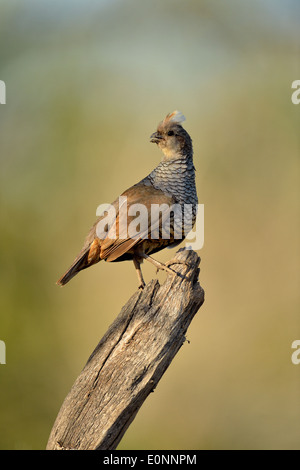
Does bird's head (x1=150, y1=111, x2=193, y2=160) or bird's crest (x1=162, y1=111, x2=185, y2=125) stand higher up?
bird's crest (x1=162, y1=111, x2=185, y2=125)

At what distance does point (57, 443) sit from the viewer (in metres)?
3.10

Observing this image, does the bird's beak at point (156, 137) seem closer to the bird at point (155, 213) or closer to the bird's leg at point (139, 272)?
the bird at point (155, 213)

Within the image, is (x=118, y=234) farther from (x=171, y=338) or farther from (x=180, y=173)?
(x=171, y=338)

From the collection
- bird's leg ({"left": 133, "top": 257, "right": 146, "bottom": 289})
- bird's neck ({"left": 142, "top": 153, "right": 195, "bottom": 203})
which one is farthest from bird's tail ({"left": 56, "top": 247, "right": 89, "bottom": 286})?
bird's neck ({"left": 142, "top": 153, "right": 195, "bottom": 203})

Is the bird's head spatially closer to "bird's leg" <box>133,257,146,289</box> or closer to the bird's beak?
the bird's beak

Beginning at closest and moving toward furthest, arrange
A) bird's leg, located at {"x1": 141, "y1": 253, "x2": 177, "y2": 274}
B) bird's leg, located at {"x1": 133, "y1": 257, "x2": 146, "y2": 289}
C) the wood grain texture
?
1. the wood grain texture
2. bird's leg, located at {"x1": 141, "y1": 253, "x2": 177, "y2": 274}
3. bird's leg, located at {"x1": 133, "y1": 257, "x2": 146, "y2": 289}

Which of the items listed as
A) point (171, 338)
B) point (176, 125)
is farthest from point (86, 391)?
point (176, 125)

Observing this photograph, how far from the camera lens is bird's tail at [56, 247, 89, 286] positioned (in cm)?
385

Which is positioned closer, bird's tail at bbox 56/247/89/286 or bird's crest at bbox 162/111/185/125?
bird's tail at bbox 56/247/89/286

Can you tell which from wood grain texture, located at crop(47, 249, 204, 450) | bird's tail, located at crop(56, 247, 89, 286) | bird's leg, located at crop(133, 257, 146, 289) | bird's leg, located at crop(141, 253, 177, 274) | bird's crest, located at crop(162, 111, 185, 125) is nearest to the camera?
wood grain texture, located at crop(47, 249, 204, 450)

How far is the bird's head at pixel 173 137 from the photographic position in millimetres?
4203

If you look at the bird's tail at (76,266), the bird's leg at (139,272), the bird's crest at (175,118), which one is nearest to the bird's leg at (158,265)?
the bird's leg at (139,272)

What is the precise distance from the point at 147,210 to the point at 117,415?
1.57 m

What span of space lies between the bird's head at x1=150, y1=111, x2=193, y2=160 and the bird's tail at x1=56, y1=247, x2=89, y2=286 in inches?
42.9
